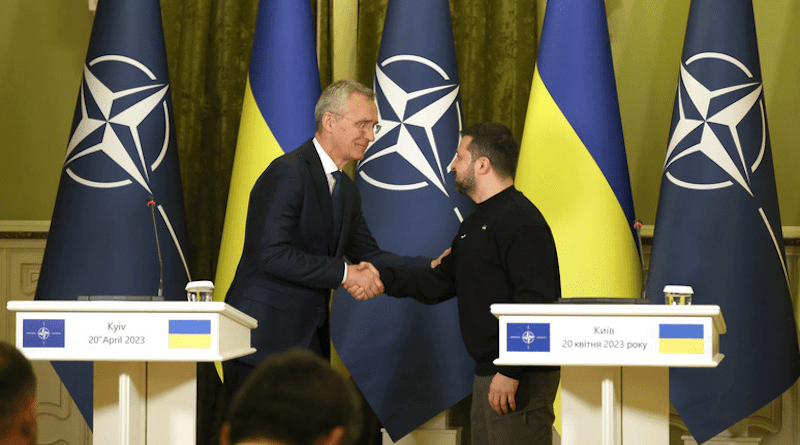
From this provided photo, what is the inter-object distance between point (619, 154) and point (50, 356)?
8.68ft

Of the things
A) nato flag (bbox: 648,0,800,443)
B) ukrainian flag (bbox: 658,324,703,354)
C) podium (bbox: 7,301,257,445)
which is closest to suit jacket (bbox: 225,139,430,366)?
podium (bbox: 7,301,257,445)

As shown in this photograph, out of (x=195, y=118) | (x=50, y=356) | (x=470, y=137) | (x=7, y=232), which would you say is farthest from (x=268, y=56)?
(x=50, y=356)

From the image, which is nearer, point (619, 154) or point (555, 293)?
point (555, 293)

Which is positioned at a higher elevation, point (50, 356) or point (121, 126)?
point (121, 126)

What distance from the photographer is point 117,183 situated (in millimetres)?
4422

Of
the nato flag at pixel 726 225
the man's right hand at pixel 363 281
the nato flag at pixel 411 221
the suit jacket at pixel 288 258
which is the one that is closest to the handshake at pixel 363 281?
the man's right hand at pixel 363 281

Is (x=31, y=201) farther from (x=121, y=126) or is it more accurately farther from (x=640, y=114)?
(x=640, y=114)

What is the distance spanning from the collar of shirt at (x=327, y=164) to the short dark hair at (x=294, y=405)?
8.35 feet

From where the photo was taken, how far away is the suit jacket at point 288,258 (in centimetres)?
341

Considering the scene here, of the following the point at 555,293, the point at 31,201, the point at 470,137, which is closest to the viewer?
the point at 555,293

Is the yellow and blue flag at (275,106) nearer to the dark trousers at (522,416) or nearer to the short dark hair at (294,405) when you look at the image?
the dark trousers at (522,416)

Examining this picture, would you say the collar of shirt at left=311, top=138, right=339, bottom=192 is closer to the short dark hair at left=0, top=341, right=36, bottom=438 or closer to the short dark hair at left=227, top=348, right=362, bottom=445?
the short dark hair at left=0, top=341, right=36, bottom=438

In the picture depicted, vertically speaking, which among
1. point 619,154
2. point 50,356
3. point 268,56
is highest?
point 268,56

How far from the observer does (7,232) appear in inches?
206
